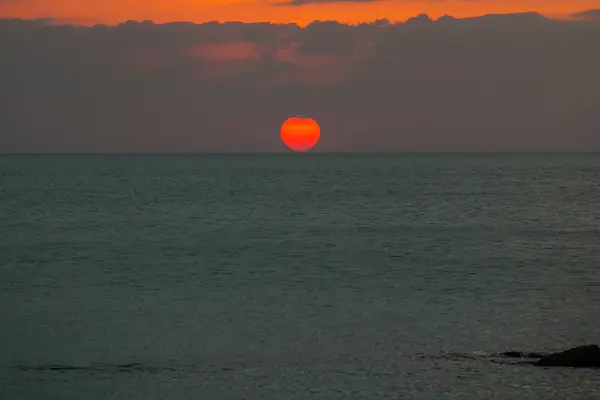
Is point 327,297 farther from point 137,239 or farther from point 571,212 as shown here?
point 571,212

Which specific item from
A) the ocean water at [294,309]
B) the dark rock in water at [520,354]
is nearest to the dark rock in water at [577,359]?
Answer: the ocean water at [294,309]

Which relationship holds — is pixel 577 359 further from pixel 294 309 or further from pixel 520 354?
pixel 294 309

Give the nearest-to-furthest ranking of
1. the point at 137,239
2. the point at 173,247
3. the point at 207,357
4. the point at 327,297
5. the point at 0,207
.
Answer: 1. the point at 207,357
2. the point at 327,297
3. the point at 173,247
4. the point at 137,239
5. the point at 0,207

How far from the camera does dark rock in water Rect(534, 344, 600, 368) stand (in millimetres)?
26484

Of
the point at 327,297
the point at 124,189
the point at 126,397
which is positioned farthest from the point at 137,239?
the point at 124,189

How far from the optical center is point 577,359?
26562 mm

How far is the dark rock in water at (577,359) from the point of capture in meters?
26.5

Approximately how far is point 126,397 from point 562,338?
15.4m

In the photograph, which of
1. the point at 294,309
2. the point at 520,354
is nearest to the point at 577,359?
the point at 520,354

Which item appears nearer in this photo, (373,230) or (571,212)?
(373,230)

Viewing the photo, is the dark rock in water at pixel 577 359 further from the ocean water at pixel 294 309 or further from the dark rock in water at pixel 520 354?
the dark rock in water at pixel 520 354

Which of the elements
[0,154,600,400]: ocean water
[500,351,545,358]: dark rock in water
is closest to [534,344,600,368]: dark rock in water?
[0,154,600,400]: ocean water

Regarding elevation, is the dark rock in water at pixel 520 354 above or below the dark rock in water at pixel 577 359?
below

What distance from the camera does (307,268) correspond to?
51.6 meters
